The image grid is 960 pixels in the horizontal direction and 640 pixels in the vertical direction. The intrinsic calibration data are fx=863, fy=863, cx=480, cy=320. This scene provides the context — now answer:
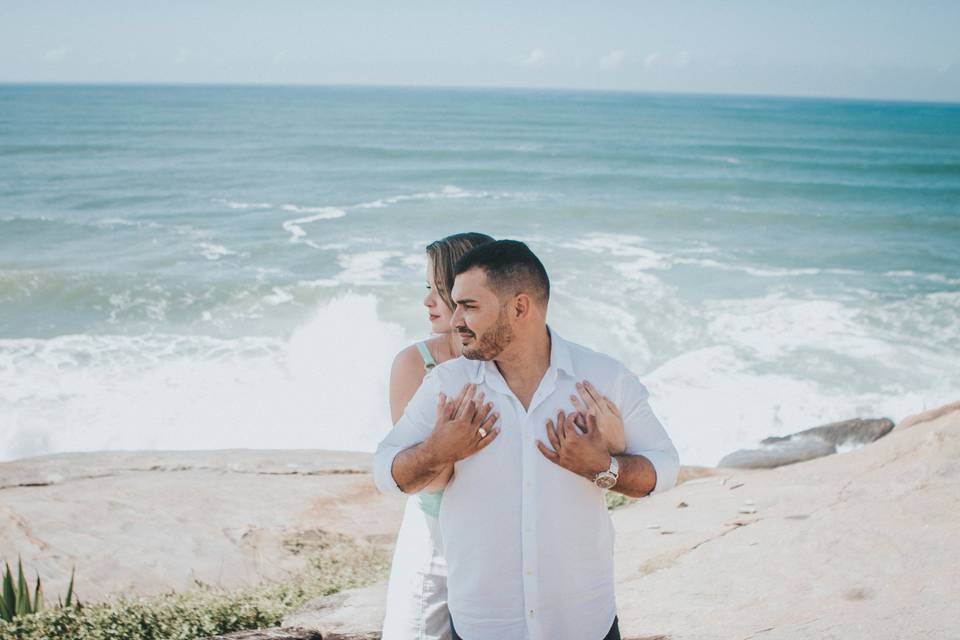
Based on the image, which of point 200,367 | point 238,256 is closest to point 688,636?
point 200,367

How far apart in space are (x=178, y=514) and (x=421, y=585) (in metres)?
5.72

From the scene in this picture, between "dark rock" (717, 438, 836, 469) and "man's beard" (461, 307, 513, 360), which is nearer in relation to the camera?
"man's beard" (461, 307, 513, 360)

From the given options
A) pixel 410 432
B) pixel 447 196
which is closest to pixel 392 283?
pixel 447 196

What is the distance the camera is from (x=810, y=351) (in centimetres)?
1667

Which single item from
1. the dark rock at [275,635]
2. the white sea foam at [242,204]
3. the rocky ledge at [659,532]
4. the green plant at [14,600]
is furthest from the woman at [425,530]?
the white sea foam at [242,204]

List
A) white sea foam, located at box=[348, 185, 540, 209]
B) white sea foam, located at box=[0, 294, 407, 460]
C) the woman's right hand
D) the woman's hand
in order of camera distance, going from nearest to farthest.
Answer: the woman's right hand → the woman's hand → white sea foam, located at box=[0, 294, 407, 460] → white sea foam, located at box=[348, 185, 540, 209]

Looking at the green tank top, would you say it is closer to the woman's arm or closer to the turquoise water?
the woman's arm

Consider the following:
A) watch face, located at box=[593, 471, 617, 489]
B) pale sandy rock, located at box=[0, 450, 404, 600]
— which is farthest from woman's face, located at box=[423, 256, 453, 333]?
pale sandy rock, located at box=[0, 450, 404, 600]

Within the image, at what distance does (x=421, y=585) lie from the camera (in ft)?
9.36

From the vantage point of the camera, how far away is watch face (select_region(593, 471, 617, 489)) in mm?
2387

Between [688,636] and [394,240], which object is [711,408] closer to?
[688,636]

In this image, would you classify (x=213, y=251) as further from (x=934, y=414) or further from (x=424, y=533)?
(x=424, y=533)

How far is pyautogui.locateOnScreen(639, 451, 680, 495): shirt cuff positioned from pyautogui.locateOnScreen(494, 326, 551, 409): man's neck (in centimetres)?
38

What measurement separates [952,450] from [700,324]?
510 inches
